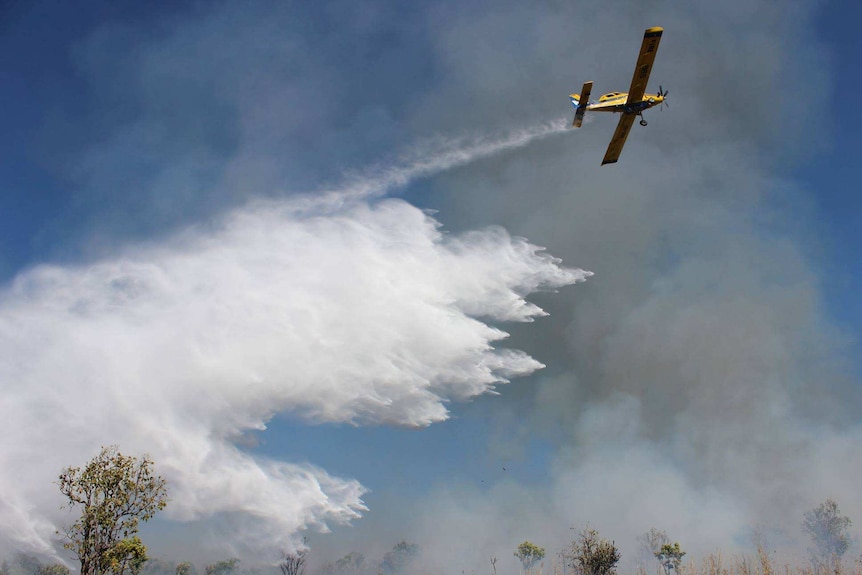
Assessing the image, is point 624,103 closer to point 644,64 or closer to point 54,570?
point 644,64

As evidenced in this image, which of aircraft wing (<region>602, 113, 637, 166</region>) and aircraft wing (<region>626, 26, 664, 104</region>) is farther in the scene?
aircraft wing (<region>602, 113, 637, 166</region>)

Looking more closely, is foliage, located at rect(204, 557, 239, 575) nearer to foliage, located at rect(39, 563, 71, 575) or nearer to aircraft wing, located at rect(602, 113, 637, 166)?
foliage, located at rect(39, 563, 71, 575)

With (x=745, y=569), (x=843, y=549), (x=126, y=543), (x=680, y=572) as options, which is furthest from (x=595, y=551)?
(x=843, y=549)

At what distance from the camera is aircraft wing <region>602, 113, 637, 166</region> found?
5059 cm

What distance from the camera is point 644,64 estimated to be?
44281 mm

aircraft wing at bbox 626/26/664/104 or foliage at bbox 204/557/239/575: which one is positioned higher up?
aircraft wing at bbox 626/26/664/104

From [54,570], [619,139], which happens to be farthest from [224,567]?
[619,139]

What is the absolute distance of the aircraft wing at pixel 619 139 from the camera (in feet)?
166

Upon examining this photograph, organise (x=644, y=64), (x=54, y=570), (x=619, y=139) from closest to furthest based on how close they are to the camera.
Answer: (x=644, y=64) < (x=619, y=139) < (x=54, y=570)

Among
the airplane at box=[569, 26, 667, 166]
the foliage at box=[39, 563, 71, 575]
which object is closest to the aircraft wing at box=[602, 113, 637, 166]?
the airplane at box=[569, 26, 667, 166]

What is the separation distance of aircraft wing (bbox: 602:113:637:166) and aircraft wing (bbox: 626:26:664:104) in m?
2.14

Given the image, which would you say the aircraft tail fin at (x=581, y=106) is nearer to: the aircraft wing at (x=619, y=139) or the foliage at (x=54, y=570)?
the aircraft wing at (x=619, y=139)

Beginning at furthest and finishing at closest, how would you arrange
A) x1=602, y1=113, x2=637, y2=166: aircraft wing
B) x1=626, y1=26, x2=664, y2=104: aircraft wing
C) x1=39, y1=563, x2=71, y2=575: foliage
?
1. x1=39, y1=563, x2=71, y2=575: foliage
2. x1=602, y1=113, x2=637, y2=166: aircraft wing
3. x1=626, y1=26, x2=664, y2=104: aircraft wing

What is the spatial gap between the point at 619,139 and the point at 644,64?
891 cm
